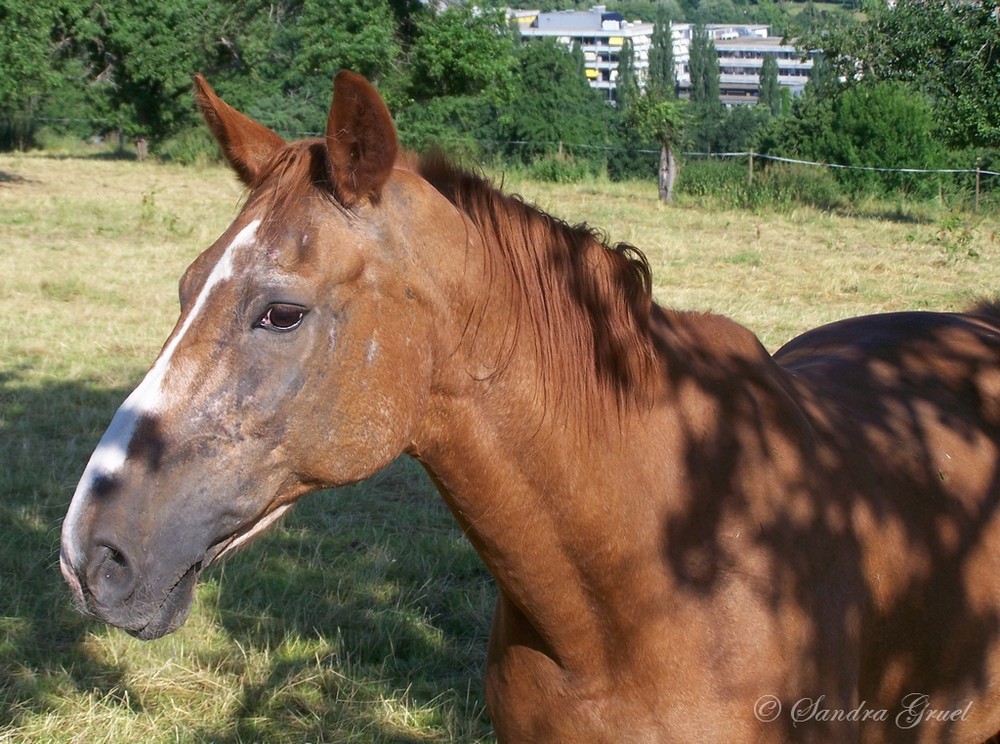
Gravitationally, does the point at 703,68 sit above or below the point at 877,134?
above

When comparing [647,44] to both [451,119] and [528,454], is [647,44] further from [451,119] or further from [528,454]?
[528,454]

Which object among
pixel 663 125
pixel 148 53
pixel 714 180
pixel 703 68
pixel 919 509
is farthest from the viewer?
pixel 703 68

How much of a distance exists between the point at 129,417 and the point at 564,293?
88 centimetres

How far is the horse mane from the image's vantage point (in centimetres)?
200

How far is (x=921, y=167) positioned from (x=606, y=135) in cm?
1942

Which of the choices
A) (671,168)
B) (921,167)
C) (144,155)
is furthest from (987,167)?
(144,155)

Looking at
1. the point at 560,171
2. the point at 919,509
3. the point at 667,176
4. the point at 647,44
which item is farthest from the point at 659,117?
the point at 647,44

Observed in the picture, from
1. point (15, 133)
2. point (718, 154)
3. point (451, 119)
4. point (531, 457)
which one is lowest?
point (531, 457)

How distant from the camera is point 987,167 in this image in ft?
85.3

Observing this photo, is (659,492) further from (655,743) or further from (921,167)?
(921,167)

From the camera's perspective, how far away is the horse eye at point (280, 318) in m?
1.79

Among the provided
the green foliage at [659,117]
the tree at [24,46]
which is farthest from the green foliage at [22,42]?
the green foliage at [659,117]

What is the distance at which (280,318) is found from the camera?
180cm

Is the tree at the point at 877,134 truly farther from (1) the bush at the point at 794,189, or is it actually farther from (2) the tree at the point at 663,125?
(2) the tree at the point at 663,125
